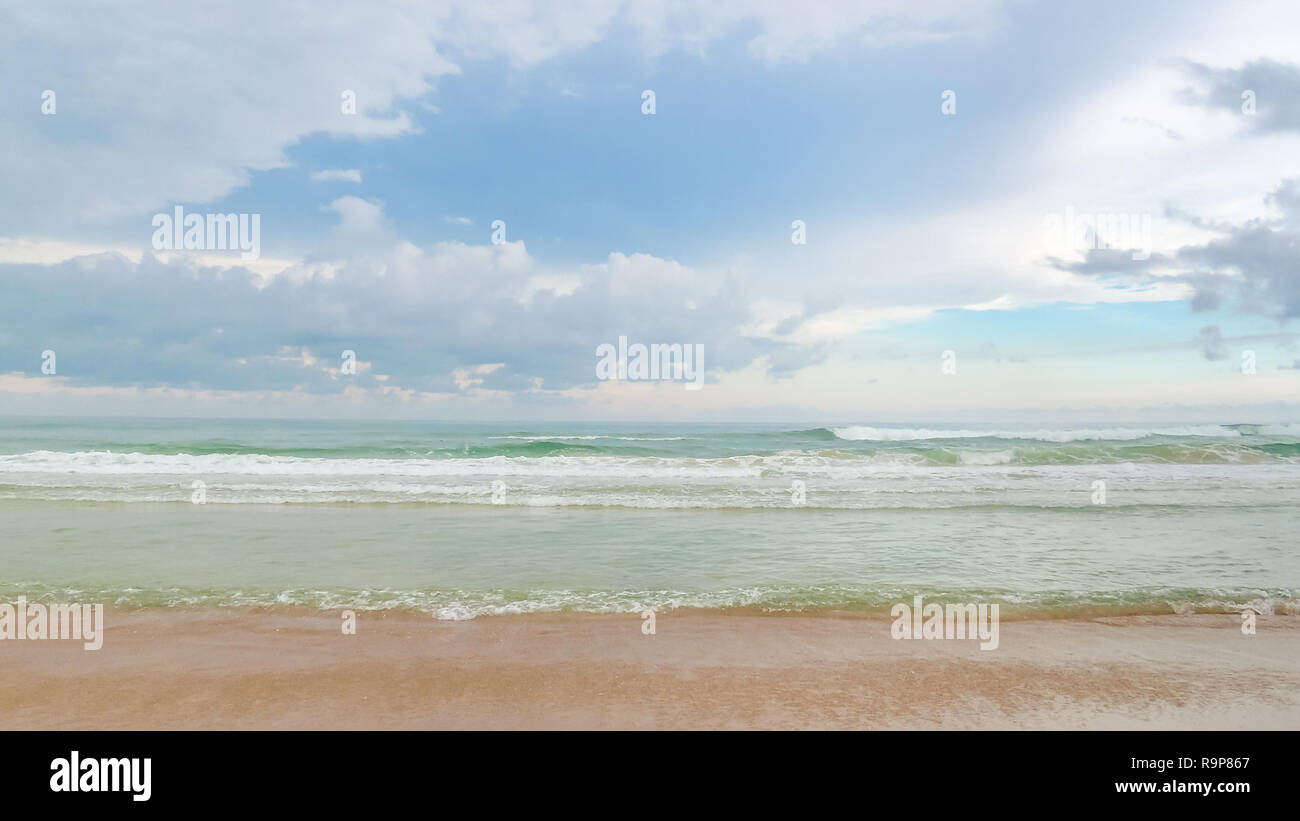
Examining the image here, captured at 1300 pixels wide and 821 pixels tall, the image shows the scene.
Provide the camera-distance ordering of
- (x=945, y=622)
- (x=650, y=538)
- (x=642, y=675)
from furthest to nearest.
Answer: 1. (x=650, y=538)
2. (x=945, y=622)
3. (x=642, y=675)

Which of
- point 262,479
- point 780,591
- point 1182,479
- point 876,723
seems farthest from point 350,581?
point 1182,479

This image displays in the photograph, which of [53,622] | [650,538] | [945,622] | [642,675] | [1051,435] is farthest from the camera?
[1051,435]

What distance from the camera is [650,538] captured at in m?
10.8

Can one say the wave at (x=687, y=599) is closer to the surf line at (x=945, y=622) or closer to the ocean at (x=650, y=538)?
the ocean at (x=650, y=538)

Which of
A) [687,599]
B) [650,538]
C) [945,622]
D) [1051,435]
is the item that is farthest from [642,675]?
[1051,435]

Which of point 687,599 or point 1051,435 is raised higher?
point 1051,435

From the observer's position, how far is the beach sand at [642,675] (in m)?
4.25

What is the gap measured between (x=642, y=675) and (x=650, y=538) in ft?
18.9

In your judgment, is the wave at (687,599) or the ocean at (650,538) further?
the ocean at (650,538)

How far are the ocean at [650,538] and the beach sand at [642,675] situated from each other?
0.64 m

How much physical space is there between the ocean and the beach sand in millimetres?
637

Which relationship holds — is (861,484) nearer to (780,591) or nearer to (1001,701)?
(780,591)

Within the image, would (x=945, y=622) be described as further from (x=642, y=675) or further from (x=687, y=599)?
(x=642, y=675)

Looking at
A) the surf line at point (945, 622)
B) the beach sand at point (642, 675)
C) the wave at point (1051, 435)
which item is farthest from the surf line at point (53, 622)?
the wave at point (1051, 435)
